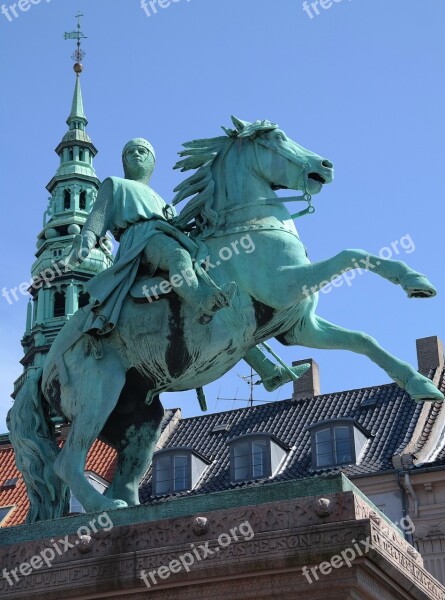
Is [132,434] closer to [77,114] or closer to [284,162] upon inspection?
[284,162]

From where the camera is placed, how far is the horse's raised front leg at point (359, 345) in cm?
1118

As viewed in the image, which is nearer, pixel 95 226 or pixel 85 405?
pixel 85 405

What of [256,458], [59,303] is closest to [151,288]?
[256,458]

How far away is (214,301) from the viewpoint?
1095 cm

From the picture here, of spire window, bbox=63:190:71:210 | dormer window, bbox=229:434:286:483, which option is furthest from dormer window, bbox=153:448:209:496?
spire window, bbox=63:190:71:210

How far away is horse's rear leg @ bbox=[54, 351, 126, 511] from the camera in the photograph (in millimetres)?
11352

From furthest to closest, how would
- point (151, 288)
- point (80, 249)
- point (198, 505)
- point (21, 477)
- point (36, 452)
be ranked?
1. point (21, 477)
2. point (80, 249)
3. point (36, 452)
4. point (151, 288)
5. point (198, 505)

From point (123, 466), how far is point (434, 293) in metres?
3.22

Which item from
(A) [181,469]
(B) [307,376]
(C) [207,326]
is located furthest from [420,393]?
(B) [307,376]

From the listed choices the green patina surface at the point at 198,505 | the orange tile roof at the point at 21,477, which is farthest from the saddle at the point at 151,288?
the orange tile roof at the point at 21,477

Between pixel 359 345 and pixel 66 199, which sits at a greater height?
pixel 66 199

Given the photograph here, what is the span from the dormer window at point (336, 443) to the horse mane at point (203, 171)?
20.0 m

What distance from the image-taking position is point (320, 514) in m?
9.60

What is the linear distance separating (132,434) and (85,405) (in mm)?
777
